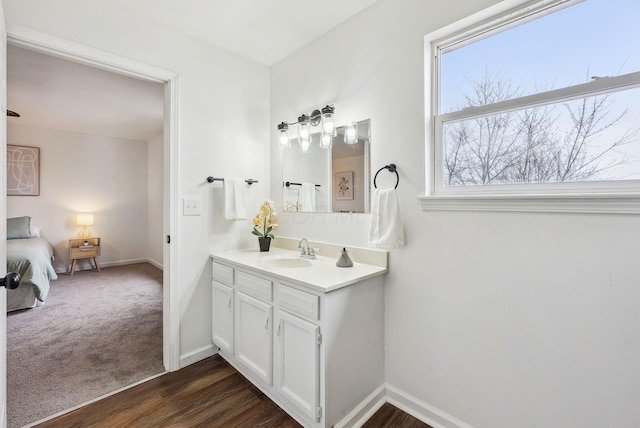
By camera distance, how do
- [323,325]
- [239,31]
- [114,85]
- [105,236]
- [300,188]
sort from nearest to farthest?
1. [323,325]
2. [239,31]
3. [300,188]
4. [114,85]
5. [105,236]

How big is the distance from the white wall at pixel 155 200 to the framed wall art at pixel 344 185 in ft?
14.1

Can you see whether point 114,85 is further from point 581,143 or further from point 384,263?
point 581,143

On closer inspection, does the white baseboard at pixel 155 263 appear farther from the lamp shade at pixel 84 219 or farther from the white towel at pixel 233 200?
the white towel at pixel 233 200

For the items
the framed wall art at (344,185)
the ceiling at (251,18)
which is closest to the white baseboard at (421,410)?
the framed wall art at (344,185)

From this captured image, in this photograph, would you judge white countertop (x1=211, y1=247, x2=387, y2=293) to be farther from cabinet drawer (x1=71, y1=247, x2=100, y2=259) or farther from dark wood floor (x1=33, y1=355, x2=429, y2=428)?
cabinet drawer (x1=71, y1=247, x2=100, y2=259)

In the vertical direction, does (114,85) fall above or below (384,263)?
above

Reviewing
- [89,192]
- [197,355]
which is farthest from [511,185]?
[89,192]

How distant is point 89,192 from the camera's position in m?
5.14

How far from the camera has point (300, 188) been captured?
236 centimetres

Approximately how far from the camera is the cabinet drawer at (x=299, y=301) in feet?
4.66

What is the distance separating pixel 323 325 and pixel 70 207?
570 cm

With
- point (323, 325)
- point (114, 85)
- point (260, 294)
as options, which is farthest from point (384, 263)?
point (114, 85)

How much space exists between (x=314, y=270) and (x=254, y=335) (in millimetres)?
582

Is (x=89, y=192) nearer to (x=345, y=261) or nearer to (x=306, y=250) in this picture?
(x=306, y=250)
